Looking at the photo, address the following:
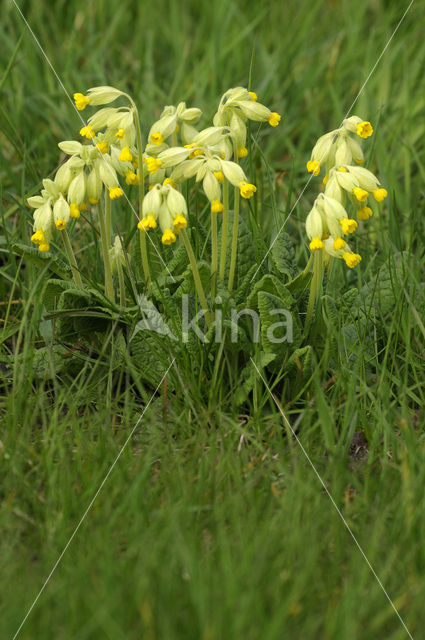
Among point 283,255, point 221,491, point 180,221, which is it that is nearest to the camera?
point 221,491

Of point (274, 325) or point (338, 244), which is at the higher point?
point (338, 244)

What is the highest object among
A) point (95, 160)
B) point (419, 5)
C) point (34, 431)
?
point (419, 5)

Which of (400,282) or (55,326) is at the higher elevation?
(400,282)

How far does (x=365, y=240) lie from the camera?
289 centimetres

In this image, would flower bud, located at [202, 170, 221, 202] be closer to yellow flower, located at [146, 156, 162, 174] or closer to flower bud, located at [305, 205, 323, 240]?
yellow flower, located at [146, 156, 162, 174]

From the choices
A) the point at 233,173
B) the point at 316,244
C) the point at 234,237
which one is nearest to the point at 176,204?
the point at 233,173

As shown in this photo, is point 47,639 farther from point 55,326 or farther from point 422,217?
point 422,217

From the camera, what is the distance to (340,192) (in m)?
2.09

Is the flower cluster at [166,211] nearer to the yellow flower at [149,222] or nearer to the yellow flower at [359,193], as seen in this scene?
the yellow flower at [149,222]

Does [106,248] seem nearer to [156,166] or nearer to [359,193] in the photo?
[156,166]

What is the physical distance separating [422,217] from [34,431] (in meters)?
1.83

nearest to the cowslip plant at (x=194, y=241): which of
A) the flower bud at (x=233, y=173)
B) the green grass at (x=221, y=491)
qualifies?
the flower bud at (x=233, y=173)

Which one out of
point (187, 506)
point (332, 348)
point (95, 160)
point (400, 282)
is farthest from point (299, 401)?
point (95, 160)

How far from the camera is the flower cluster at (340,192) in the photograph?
2.03 metres
